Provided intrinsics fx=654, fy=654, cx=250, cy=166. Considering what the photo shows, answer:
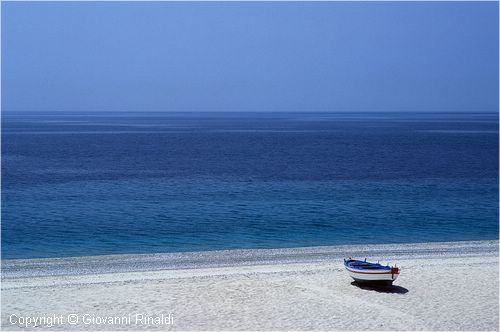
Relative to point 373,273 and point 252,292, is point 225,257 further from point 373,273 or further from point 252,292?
point 373,273

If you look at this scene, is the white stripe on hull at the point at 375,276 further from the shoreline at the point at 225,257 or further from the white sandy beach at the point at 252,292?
the shoreline at the point at 225,257

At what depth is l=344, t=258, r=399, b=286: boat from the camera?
20.8 metres

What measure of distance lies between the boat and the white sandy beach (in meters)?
0.35

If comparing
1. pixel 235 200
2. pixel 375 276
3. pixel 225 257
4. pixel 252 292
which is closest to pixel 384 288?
pixel 375 276

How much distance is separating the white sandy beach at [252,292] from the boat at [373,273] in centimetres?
35

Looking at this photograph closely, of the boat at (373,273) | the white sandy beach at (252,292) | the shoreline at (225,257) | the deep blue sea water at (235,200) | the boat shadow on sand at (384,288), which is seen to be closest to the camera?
the white sandy beach at (252,292)

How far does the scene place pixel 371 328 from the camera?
1720cm

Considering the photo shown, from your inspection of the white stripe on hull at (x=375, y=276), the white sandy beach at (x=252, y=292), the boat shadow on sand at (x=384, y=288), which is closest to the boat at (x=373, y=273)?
the white stripe on hull at (x=375, y=276)

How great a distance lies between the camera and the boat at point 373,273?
68.1 ft

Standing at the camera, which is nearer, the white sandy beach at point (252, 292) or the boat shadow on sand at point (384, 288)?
the white sandy beach at point (252, 292)

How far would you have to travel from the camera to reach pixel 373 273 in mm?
20906

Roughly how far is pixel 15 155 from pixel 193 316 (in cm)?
6551

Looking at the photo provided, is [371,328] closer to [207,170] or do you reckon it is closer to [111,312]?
[111,312]

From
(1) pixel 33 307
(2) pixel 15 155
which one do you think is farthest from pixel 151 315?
(2) pixel 15 155
